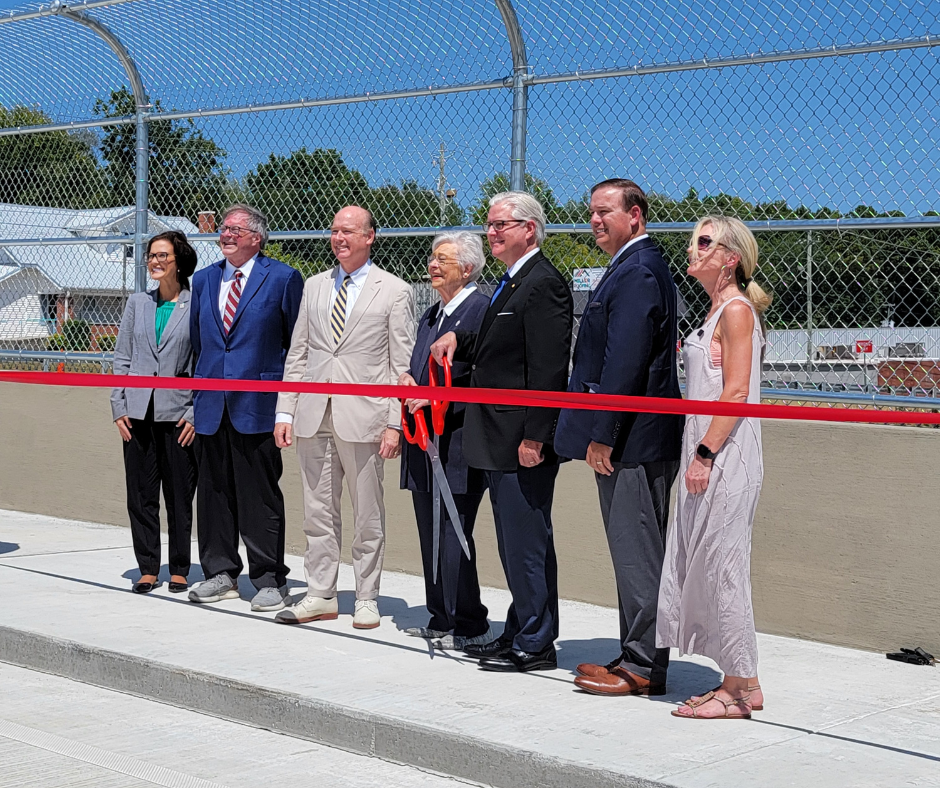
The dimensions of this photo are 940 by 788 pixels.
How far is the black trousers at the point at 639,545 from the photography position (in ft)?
17.1

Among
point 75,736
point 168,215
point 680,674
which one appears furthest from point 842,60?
point 168,215

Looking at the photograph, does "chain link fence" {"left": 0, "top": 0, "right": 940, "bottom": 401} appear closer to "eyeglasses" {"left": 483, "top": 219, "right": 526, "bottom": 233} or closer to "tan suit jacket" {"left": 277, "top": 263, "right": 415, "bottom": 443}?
"tan suit jacket" {"left": 277, "top": 263, "right": 415, "bottom": 443}

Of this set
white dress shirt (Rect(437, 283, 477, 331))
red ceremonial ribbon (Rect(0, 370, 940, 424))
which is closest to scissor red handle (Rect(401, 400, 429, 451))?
red ceremonial ribbon (Rect(0, 370, 940, 424))

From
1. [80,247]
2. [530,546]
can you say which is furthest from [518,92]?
[80,247]

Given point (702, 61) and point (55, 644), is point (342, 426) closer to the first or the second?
point (55, 644)

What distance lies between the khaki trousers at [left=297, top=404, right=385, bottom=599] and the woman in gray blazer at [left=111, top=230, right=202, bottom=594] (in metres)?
0.99

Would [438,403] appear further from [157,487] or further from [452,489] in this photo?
[157,487]

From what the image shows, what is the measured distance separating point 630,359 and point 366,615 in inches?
87.3

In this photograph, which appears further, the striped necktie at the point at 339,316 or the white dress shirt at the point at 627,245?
the striped necktie at the point at 339,316

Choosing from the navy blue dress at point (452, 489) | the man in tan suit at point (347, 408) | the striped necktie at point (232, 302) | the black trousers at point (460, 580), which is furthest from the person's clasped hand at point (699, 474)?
the striped necktie at point (232, 302)

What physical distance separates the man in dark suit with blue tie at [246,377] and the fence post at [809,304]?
257 centimetres

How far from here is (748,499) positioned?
4922mm

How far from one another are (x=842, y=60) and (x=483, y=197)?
2.13 m

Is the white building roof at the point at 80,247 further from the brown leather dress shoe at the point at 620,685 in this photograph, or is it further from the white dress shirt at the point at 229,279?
the brown leather dress shoe at the point at 620,685
